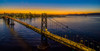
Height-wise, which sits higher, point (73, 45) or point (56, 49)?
point (73, 45)

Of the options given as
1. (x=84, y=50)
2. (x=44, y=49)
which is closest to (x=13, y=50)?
(x=44, y=49)

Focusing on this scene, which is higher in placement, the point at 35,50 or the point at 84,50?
the point at 84,50

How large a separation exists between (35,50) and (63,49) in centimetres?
1104

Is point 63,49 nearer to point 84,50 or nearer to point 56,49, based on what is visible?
point 56,49

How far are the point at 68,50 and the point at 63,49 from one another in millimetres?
1995

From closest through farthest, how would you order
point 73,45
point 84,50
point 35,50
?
point 84,50, point 73,45, point 35,50

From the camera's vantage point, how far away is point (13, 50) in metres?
33.2

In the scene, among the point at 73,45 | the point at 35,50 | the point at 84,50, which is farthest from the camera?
the point at 35,50

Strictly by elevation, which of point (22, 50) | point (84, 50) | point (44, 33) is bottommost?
point (22, 50)

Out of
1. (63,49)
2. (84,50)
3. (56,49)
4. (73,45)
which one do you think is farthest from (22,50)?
(84,50)

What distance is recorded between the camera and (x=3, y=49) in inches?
1345

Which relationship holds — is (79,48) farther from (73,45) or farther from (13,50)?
(13,50)

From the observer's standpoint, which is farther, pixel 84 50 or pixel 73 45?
pixel 73 45

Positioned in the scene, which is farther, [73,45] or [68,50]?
[68,50]
